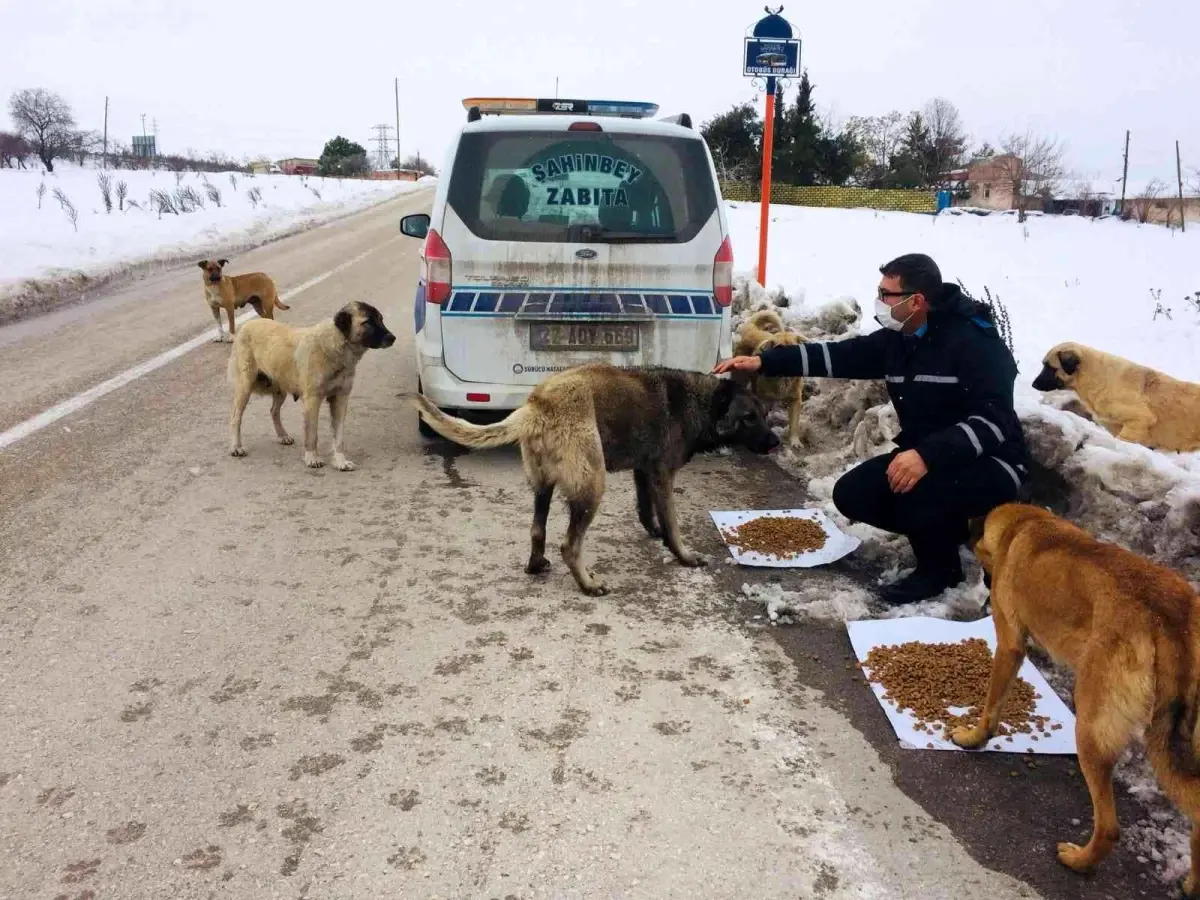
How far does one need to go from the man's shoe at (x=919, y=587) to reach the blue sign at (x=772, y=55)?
8.27 metres

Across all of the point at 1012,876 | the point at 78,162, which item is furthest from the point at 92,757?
the point at 78,162

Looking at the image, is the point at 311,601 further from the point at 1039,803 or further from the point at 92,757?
the point at 1039,803

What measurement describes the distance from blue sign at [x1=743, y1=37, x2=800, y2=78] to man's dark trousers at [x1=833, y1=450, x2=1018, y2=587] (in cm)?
777

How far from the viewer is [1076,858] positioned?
260 centimetres

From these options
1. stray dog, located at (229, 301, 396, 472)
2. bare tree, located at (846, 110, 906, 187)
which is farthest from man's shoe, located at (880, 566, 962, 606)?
bare tree, located at (846, 110, 906, 187)

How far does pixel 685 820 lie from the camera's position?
2791 mm

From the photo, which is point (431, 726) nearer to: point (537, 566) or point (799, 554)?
point (537, 566)

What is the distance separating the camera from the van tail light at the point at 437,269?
5.80 m

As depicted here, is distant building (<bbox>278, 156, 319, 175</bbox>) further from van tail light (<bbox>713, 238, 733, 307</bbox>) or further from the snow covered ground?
van tail light (<bbox>713, 238, 733, 307</bbox>)

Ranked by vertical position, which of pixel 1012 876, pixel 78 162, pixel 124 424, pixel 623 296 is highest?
pixel 78 162

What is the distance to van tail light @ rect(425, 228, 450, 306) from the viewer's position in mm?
5801

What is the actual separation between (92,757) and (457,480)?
10.7ft

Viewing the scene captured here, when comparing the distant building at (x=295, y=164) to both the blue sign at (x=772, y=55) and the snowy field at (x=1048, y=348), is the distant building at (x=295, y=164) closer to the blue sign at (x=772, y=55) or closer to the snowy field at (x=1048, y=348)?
the snowy field at (x=1048, y=348)

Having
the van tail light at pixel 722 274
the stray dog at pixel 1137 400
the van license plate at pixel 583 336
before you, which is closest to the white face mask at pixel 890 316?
the van tail light at pixel 722 274
